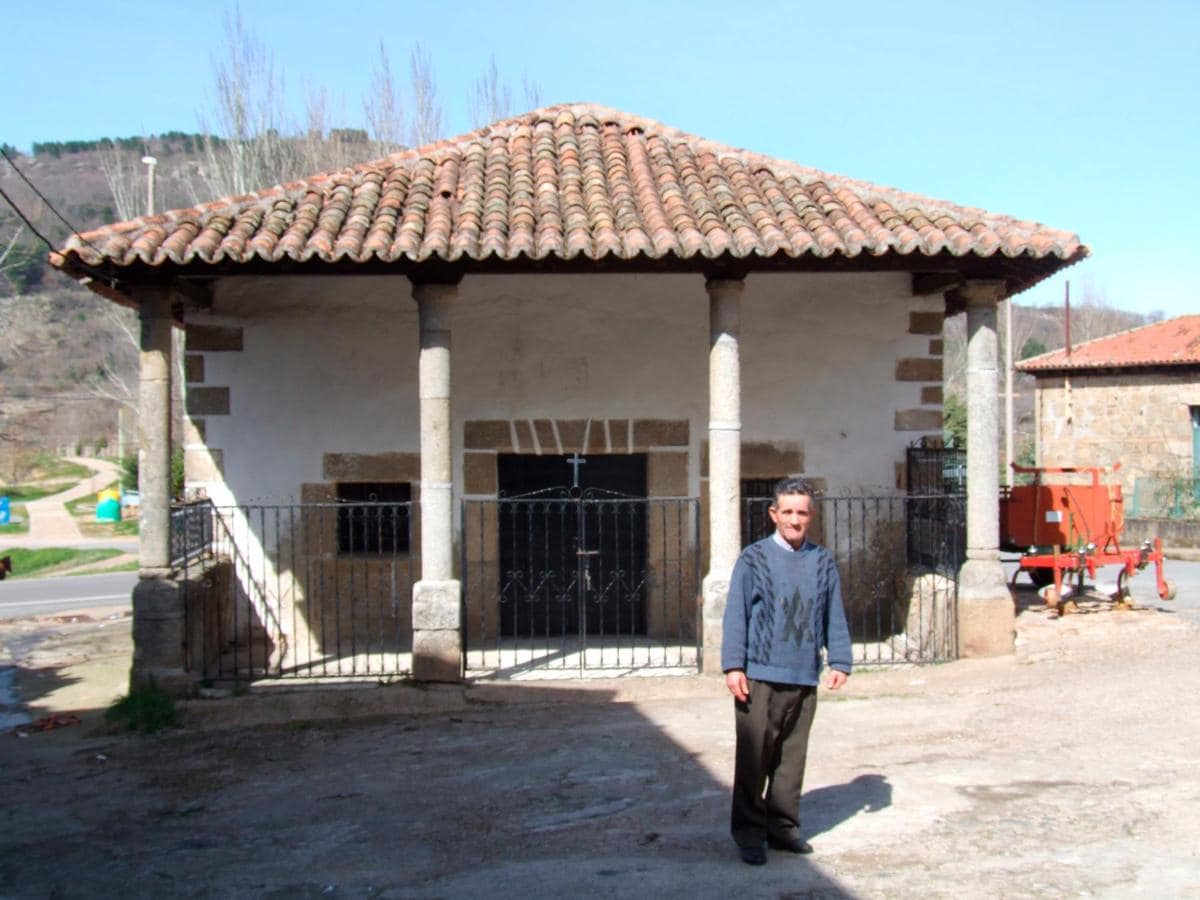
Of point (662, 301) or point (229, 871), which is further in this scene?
point (662, 301)

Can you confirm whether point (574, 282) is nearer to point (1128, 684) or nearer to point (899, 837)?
point (1128, 684)

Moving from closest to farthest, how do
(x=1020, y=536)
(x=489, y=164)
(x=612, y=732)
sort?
1. (x=612, y=732)
2. (x=489, y=164)
3. (x=1020, y=536)

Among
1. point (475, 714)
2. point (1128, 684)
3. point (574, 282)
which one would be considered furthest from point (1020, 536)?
point (475, 714)

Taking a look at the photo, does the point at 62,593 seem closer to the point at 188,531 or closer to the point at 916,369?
the point at 188,531

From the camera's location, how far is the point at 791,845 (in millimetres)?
4613

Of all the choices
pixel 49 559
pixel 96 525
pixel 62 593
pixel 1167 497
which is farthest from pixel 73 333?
pixel 1167 497

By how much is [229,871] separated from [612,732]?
2735 millimetres

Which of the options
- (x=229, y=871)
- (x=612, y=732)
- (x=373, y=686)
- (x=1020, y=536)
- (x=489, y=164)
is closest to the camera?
(x=229, y=871)

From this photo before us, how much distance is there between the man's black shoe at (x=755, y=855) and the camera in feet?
14.8

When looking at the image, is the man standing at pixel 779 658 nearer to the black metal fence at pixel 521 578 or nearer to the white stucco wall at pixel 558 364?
the black metal fence at pixel 521 578

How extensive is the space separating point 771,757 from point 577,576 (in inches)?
221

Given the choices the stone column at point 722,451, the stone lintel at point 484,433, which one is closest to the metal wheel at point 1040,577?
the stone column at point 722,451

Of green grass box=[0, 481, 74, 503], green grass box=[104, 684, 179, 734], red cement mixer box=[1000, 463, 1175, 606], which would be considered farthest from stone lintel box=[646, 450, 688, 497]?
green grass box=[0, 481, 74, 503]

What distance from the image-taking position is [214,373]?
32.5 ft
